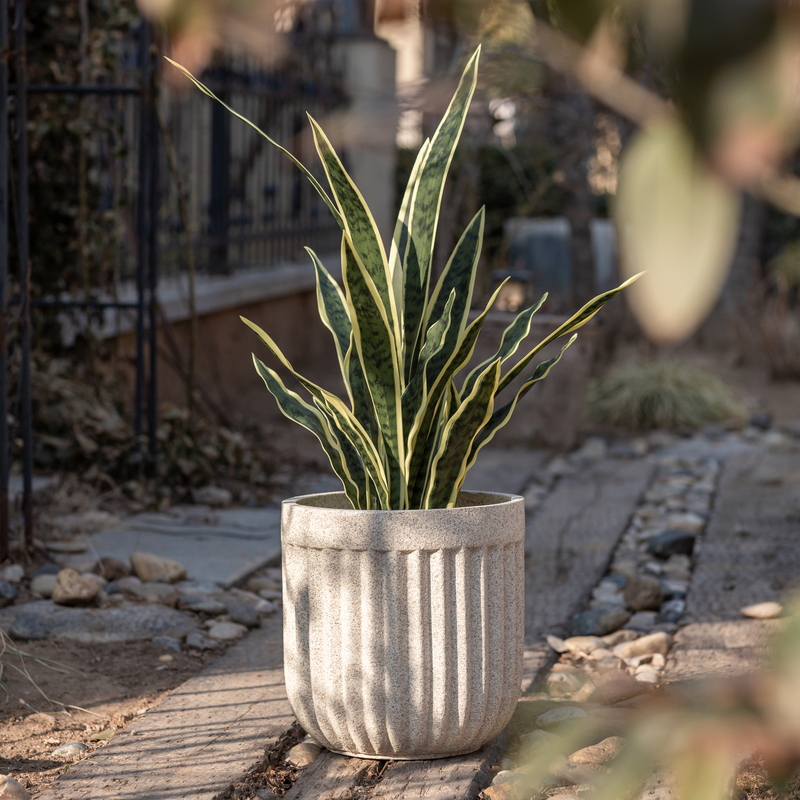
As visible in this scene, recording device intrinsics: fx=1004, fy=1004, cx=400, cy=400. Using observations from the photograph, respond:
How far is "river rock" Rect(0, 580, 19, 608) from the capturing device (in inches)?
110

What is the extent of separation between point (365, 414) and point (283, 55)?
1.69m

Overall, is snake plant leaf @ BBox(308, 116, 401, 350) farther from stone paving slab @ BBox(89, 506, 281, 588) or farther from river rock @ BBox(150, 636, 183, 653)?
stone paving slab @ BBox(89, 506, 281, 588)

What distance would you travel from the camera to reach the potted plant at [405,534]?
1828mm

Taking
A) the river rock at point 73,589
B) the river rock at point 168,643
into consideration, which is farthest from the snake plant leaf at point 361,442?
A: the river rock at point 73,589

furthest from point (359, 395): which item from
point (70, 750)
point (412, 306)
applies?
point (70, 750)

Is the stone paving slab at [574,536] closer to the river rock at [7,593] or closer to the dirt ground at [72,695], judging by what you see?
the dirt ground at [72,695]

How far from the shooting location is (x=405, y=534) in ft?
5.95

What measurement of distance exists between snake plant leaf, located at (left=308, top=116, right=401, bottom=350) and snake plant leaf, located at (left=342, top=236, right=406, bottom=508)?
0.08 ft

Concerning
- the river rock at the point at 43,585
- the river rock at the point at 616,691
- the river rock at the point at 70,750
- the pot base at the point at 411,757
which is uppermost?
the river rock at the point at 43,585

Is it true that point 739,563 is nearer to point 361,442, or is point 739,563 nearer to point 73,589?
point 361,442

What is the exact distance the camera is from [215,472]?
4.41 m

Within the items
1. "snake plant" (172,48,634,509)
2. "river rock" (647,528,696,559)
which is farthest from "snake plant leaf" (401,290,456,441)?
"river rock" (647,528,696,559)

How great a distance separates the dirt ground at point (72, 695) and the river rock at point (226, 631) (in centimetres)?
10

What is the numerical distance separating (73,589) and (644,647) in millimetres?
1565
